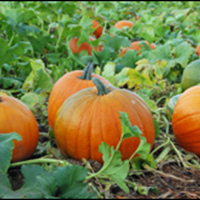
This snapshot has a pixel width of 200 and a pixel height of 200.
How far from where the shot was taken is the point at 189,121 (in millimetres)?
1916

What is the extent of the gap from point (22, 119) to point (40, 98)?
836mm

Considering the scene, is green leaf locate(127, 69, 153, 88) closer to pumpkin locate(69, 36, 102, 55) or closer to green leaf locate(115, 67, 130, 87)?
green leaf locate(115, 67, 130, 87)

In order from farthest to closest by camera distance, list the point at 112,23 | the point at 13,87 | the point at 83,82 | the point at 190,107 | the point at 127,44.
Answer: the point at 112,23 → the point at 127,44 → the point at 13,87 → the point at 83,82 → the point at 190,107

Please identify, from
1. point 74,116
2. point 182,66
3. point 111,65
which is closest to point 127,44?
point 111,65

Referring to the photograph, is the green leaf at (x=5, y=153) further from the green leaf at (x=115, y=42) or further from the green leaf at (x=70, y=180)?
the green leaf at (x=115, y=42)

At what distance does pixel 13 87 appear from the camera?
2.80m

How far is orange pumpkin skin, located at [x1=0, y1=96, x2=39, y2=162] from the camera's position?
5.44 ft

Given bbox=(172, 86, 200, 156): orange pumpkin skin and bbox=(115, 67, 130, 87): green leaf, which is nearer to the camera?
bbox=(172, 86, 200, 156): orange pumpkin skin

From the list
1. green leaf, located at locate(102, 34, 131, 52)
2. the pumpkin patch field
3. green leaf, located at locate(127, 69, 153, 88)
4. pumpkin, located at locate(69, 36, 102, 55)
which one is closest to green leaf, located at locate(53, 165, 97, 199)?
the pumpkin patch field

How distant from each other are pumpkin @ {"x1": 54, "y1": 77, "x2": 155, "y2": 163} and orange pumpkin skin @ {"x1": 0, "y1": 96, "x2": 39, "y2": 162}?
0.52ft

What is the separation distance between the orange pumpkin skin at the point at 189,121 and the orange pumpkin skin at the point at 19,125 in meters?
0.94

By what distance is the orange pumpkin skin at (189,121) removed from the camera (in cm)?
189

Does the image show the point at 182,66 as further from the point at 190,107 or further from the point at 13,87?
the point at 13,87

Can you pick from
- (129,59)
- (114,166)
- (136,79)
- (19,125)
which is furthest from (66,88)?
(129,59)
